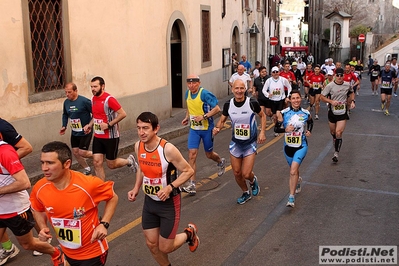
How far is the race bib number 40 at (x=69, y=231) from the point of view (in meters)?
3.92

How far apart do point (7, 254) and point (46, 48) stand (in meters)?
6.02

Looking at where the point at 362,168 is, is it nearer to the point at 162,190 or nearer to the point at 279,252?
the point at 279,252

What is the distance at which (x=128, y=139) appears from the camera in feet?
40.0

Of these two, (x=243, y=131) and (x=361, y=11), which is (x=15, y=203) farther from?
(x=361, y=11)

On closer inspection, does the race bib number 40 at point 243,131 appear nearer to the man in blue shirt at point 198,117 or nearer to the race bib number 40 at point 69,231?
the man in blue shirt at point 198,117

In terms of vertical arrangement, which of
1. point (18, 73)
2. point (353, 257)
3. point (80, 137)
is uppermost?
point (18, 73)

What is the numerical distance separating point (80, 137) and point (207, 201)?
259 centimetres

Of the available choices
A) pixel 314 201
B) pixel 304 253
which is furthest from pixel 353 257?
pixel 314 201

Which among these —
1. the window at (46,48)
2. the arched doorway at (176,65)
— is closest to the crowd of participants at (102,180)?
the window at (46,48)

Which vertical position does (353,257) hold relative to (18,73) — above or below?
below

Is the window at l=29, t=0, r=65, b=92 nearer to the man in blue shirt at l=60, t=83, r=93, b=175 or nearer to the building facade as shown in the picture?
the building facade

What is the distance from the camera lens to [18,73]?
9789mm

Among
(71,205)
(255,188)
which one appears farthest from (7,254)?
(255,188)

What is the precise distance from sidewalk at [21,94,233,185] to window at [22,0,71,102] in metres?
1.31
